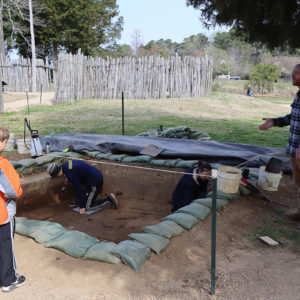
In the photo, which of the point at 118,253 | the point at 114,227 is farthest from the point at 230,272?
the point at 114,227

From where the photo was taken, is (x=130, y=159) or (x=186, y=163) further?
(x=130, y=159)

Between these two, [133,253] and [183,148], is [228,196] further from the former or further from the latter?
[183,148]

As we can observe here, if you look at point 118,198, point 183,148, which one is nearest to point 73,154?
point 118,198

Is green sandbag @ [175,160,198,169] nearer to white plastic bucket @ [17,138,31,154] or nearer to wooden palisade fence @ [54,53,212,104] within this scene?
white plastic bucket @ [17,138,31,154]

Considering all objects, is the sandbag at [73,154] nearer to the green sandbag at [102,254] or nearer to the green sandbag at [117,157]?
the green sandbag at [117,157]

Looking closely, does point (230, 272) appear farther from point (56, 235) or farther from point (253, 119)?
point (253, 119)

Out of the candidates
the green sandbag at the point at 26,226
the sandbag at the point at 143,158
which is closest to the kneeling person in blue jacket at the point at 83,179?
the sandbag at the point at 143,158

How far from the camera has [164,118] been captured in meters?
9.65

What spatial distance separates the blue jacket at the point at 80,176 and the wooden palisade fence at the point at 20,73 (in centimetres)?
1580

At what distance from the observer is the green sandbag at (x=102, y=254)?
2.35 m

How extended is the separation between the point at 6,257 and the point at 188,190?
224 centimetres

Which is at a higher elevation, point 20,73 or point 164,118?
point 20,73

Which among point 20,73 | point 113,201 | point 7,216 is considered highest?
point 20,73

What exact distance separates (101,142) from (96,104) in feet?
23.2
